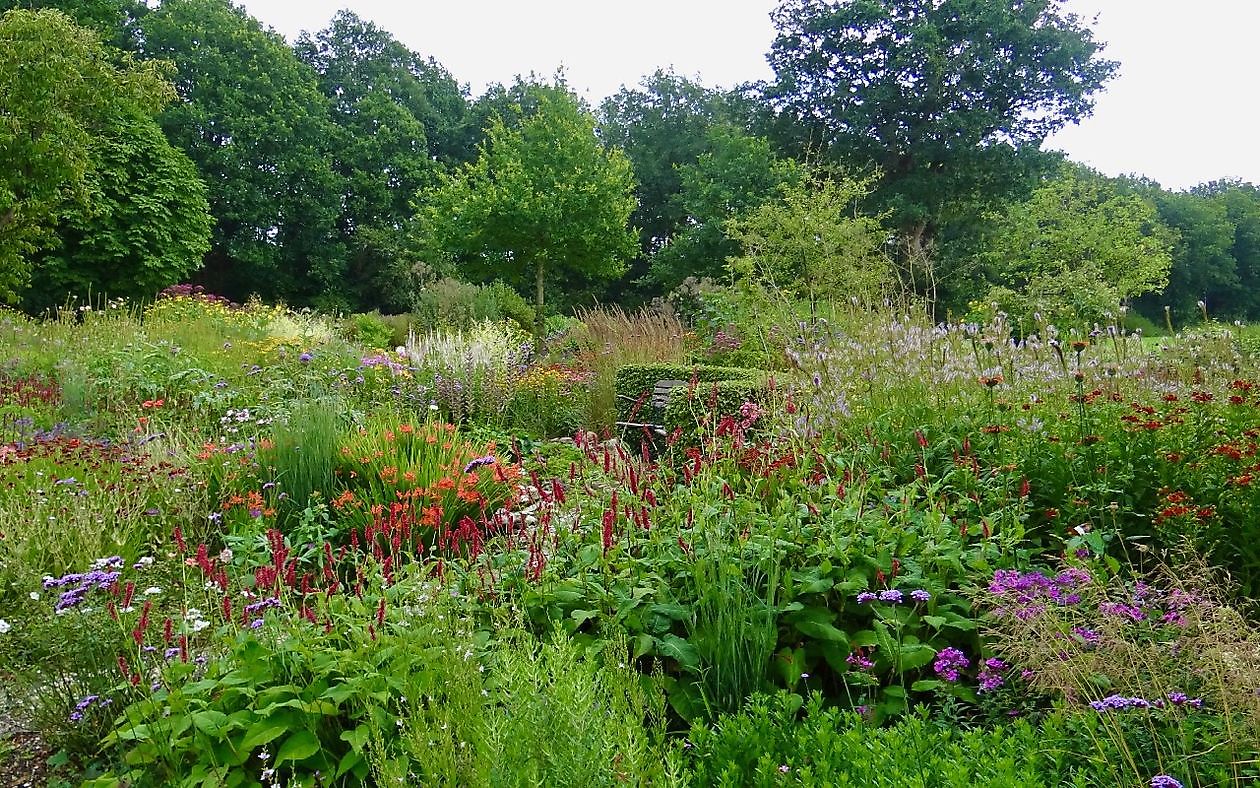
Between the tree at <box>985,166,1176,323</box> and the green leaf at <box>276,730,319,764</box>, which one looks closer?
the green leaf at <box>276,730,319,764</box>

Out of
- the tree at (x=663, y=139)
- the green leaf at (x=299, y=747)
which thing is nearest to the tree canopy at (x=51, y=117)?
the green leaf at (x=299, y=747)

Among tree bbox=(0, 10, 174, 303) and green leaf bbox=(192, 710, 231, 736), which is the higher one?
tree bbox=(0, 10, 174, 303)

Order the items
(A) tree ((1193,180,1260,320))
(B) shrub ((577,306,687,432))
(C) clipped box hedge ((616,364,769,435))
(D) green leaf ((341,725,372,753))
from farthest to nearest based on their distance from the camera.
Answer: (A) tree ((1193,180,1260,320)), (B) shrub ((577,306,687,432)), (C) clipped box hedge ((616,364,769,435)), (D) green leaf ((341,725,372,753))

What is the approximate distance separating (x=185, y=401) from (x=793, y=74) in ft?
66.9

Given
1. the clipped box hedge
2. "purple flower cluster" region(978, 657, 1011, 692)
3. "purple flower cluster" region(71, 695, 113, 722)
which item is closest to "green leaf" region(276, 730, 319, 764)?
"purple flower cluster" region(71, 695, 113, 722)

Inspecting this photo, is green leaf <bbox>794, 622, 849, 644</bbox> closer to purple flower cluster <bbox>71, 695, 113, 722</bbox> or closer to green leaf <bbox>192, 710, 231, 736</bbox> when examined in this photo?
green leaf <bbox>192, 710, 231, 736</bbox>

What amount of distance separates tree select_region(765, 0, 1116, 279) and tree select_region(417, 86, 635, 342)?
8196 millimetres

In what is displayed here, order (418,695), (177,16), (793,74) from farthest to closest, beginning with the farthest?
(177,16)
(793,74)
(418,695)

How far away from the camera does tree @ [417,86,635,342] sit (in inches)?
634

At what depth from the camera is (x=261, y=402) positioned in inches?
257

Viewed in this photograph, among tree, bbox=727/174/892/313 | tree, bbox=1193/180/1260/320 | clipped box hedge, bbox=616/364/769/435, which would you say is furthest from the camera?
tree, bbox=1193/180/1260/320

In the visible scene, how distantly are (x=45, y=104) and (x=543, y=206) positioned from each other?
8.11 meters

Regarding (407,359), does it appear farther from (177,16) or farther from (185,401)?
(177,16)

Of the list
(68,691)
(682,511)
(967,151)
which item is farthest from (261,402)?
(967,151)
